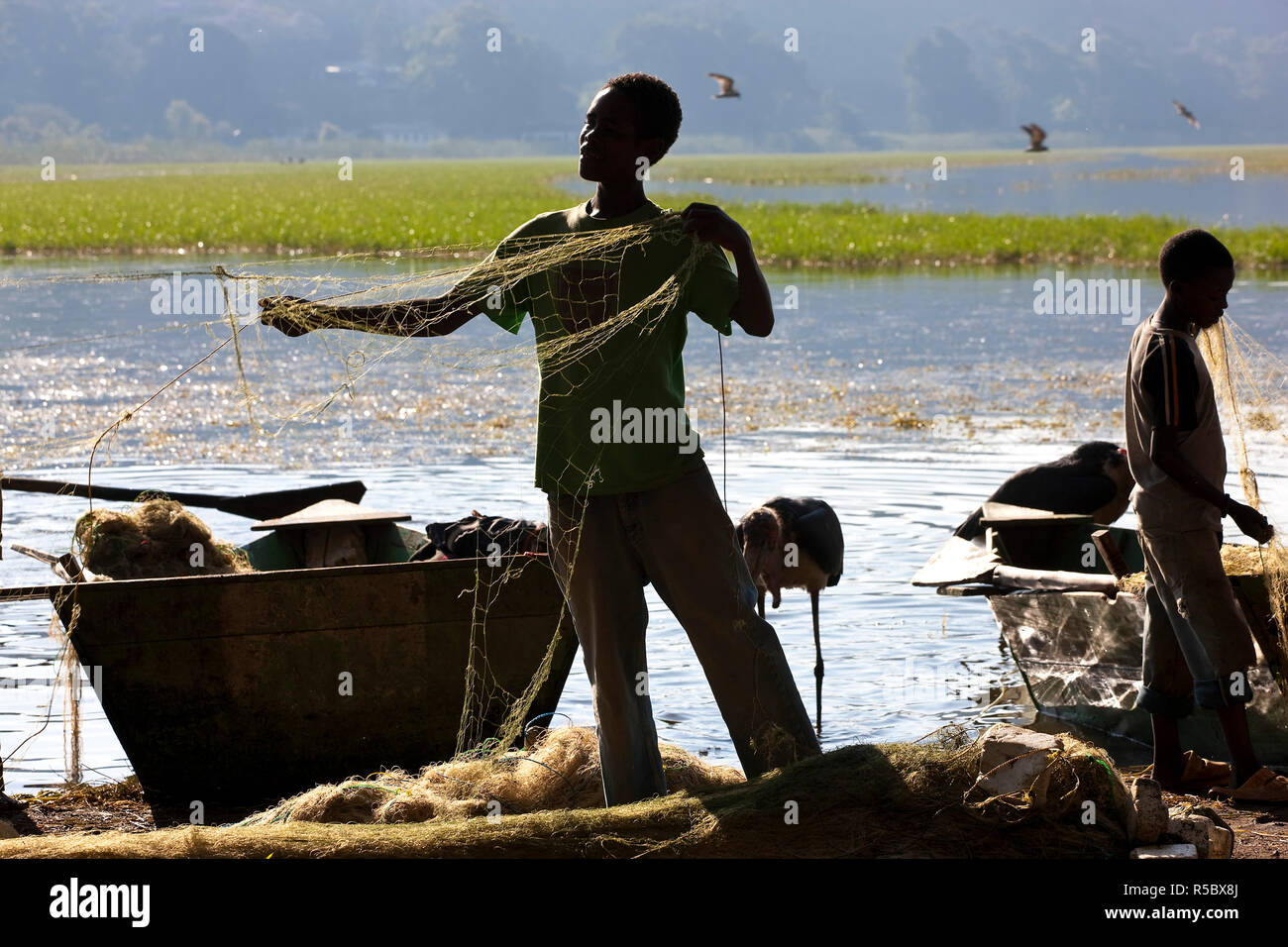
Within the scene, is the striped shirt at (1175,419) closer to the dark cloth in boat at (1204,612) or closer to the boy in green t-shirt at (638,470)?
the dark cloth in boat at (1204,612)

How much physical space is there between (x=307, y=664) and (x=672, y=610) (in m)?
1.88

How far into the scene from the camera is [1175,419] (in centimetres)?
462

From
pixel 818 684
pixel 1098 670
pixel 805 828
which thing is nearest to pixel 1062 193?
pixel 818 684

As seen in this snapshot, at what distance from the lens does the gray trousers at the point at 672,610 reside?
3.83 meters

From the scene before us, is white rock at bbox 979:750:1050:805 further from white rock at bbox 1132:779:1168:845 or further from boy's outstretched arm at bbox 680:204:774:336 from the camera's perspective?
boy's outstretched arm at bbox 680:204:774:336

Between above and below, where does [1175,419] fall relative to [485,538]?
above

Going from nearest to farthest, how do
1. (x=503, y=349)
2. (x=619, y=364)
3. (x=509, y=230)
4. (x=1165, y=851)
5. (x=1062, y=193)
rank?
(x=1165, y=851), (x=619, y=364), (x=503, y=349), (x=509, y=230), (x=1062, y=193)

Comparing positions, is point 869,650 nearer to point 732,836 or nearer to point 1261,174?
point 732,836

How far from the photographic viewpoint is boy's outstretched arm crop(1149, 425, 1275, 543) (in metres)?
4.57

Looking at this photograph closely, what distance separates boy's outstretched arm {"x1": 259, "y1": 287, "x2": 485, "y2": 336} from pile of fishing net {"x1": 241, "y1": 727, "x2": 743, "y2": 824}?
4.16 ft

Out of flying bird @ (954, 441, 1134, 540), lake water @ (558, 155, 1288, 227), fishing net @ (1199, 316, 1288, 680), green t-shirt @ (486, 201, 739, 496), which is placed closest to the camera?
green t-shirt @ (486, 201, 739, 496)

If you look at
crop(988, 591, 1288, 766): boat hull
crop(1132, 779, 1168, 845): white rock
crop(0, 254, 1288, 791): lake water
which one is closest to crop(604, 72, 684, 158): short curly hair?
crop(0, 254, 1288, 791): lake water

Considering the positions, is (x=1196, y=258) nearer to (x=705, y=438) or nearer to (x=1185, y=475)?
(x=1185, y=475)
